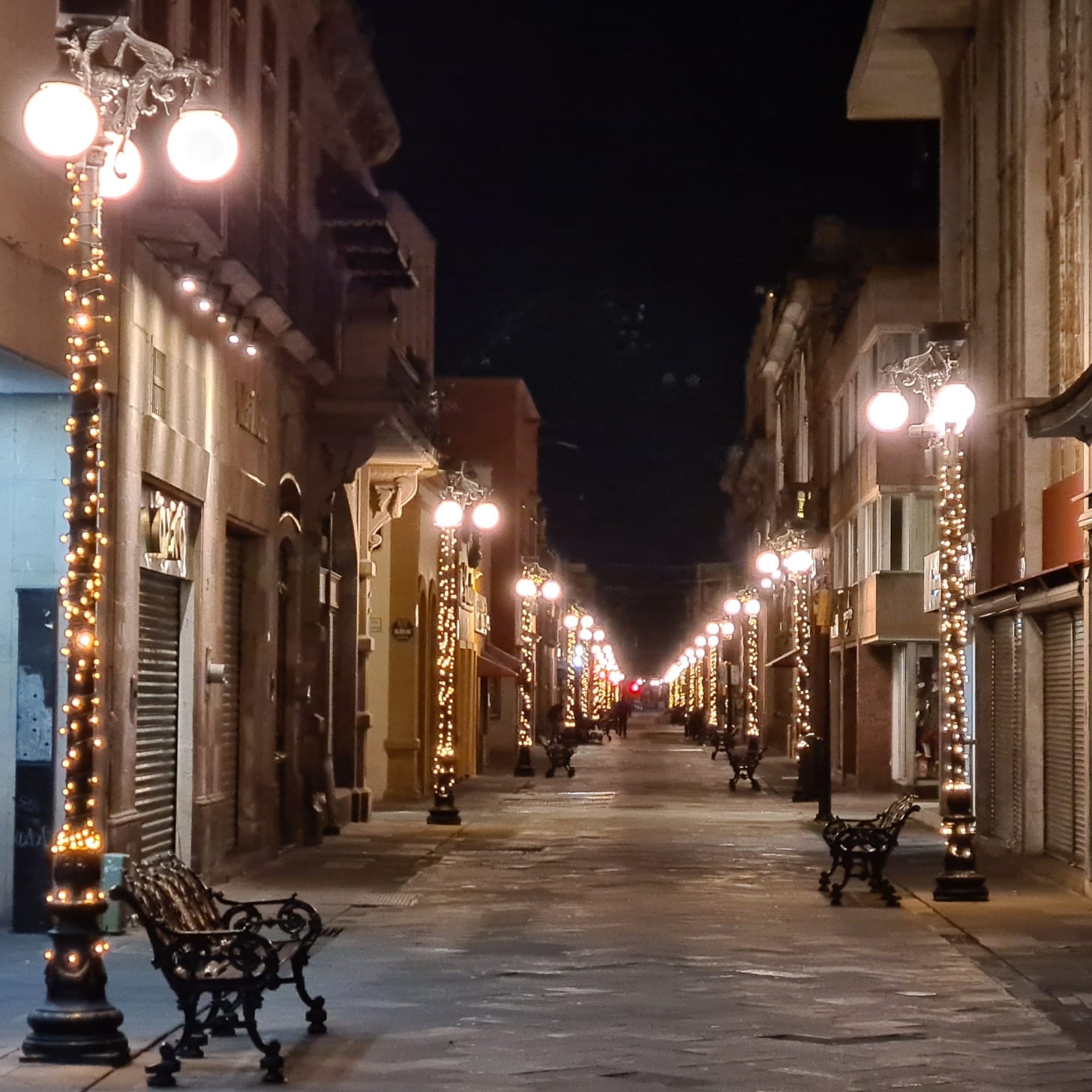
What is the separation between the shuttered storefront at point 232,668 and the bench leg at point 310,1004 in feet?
38.0

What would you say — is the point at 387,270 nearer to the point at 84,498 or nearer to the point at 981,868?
the point at 981,868

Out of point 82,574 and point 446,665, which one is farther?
point 446,665

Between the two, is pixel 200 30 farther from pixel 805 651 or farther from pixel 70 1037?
pixel 805 651

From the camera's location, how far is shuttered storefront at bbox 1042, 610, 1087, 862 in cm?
2478

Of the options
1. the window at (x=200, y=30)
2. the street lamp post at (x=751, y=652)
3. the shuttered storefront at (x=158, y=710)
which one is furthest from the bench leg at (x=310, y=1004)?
the street lamp post at (x=751, y=652)

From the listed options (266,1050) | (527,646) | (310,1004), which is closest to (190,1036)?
(266,1050)

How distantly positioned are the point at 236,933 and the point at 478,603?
4903 cm

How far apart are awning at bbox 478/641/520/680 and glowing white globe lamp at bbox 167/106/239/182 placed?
153 feet

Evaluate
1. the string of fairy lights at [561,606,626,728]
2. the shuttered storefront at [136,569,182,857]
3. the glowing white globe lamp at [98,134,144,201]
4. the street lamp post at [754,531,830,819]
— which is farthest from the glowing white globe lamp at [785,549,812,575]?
the string of fairy lights at [561,606,626,728]

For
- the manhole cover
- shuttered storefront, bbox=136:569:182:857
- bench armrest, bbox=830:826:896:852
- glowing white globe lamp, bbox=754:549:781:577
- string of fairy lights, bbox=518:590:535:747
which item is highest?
glowing white globe lamp, bbox=754:549:781:577

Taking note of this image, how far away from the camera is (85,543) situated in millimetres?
11930

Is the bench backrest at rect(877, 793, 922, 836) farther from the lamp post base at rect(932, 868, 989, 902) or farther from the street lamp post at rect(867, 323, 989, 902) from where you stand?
the lamp post base at rect(932, 868, 989, 902)

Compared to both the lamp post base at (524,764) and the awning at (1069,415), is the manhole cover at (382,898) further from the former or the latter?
the lamp post base at (524,764)

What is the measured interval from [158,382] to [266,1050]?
1004 centimetres
